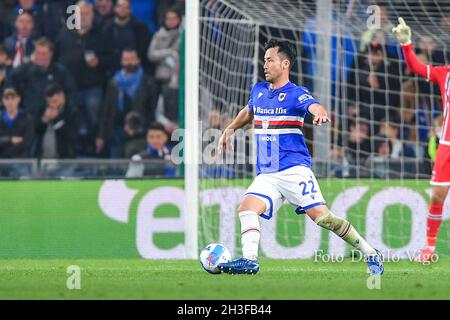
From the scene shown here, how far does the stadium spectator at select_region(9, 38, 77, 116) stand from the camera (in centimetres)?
1588

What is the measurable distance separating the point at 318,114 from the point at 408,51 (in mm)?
3100

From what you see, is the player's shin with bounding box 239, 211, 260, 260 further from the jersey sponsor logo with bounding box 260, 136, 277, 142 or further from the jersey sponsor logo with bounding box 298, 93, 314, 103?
the jersey sponsor logo with bounding box 298, 93, 314, 103

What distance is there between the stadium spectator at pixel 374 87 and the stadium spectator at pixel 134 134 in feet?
9.42

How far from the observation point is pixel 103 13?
16547 millimetres

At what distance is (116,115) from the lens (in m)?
→ 16.1

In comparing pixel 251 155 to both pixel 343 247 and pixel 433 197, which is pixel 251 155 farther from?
pixel 433 197

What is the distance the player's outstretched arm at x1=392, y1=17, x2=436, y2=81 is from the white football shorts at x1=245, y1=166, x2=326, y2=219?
2383 millimetres

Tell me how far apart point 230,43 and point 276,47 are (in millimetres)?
4470

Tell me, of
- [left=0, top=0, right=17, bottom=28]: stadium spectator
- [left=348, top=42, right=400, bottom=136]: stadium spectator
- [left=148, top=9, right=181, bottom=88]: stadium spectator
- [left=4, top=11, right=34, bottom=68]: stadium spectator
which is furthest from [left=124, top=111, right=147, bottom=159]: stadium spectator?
[left=348, top=42, right=400, bottom=136]: stadium spectator

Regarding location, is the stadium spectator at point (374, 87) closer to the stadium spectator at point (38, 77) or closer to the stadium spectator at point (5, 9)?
the stadium spectator at point (38, 77)

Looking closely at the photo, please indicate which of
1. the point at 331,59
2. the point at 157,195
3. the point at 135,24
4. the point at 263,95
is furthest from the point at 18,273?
the point at 135,24

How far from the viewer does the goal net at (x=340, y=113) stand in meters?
13.3

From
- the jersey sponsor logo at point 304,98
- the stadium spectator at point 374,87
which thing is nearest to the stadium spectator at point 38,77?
the stadium spectator at point 374,87

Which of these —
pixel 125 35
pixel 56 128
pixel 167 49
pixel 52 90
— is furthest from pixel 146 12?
pixel 56 128
